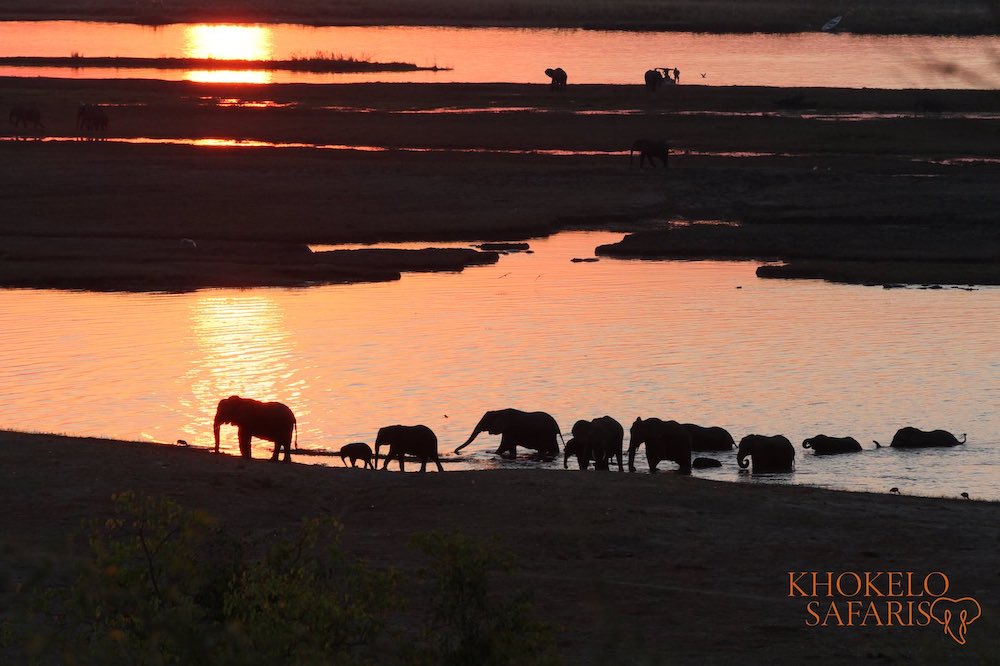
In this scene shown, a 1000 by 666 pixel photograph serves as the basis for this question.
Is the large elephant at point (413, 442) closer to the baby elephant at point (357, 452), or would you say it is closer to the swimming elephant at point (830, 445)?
the baby elephant at point (357, 452)

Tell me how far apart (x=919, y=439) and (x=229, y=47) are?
258ft

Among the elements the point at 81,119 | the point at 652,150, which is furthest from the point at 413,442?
the point at 81,119

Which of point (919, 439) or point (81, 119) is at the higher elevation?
point (81, 119)

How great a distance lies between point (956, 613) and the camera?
32.8ft

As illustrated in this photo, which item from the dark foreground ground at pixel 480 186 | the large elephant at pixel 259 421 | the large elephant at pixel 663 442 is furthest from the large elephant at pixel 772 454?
the dark foreground ground at pixel 480 186

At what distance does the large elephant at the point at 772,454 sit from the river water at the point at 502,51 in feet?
143

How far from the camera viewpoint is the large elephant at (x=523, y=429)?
52.3ft

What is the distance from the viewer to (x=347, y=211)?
3391 centimetres

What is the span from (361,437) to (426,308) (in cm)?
784

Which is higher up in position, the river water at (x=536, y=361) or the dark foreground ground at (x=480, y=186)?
the dark foreground ground at (x=480, y=186)

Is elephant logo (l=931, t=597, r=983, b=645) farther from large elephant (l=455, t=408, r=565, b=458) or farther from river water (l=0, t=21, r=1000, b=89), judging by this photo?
river water (l=0, t=21, r=1000, b=89)

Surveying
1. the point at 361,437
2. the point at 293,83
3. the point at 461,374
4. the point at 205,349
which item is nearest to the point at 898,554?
the point at 361,437

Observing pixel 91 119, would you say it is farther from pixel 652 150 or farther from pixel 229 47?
pixel 229 47

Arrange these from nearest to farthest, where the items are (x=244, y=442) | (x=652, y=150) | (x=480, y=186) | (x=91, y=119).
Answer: (x=244, y=442) → (x=480, y=186) → (x=652, y=150) → (x=91, y=119)
